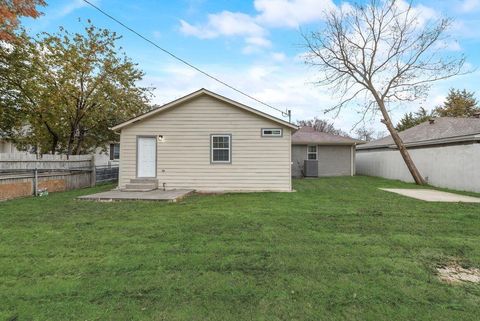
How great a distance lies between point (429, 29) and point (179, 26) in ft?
40.2

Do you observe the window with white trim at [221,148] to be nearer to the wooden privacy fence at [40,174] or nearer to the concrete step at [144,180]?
the concrete step at [144,180]

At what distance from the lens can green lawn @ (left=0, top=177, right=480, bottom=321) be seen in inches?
101

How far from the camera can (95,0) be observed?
29.5 feet

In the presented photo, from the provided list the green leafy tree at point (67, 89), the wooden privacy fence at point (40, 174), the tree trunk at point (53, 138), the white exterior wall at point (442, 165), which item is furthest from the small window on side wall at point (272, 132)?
the tree trunk at point (53, 138)

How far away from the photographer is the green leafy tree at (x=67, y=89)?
12.3 metres

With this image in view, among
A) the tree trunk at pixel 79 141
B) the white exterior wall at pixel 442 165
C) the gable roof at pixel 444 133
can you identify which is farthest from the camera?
the tree trunk at pixel 79 141

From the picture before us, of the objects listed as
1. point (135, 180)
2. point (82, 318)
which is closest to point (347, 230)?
point (82, 318)

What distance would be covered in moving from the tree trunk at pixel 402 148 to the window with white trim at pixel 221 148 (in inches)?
367

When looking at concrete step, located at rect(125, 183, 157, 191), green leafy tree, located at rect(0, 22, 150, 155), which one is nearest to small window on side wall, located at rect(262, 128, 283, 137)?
concrete step, located at rect(125, 183, 157, 191)

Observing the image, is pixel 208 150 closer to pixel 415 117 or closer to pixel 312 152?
pixel 312 152

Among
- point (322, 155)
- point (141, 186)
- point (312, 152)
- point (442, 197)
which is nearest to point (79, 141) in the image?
point (141, 186)

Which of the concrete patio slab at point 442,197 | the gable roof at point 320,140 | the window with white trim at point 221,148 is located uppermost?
the gable roof at point 320,140

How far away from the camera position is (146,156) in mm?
11258

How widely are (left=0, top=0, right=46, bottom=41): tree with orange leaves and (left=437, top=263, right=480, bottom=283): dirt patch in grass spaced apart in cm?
1246
